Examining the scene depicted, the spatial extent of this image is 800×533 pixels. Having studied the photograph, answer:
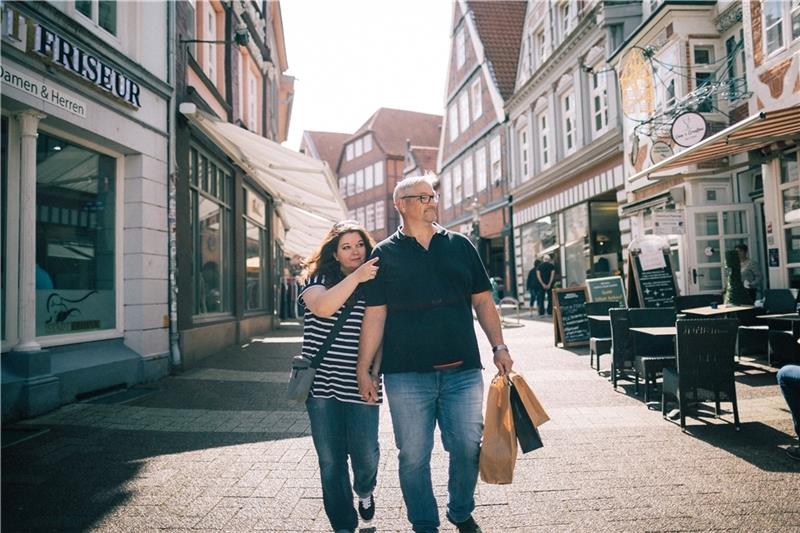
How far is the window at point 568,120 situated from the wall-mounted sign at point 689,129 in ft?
25.5

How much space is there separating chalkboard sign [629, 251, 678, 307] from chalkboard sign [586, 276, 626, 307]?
667 millimetres

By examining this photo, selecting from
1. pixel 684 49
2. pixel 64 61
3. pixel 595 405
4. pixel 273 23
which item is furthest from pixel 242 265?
pixel 273 23

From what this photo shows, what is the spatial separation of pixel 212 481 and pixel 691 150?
7.76m

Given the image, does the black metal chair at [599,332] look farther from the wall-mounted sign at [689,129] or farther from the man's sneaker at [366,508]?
the man's sneaker at [366,508]

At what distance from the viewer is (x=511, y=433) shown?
296 centimetres

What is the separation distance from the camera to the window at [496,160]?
82.9 feet

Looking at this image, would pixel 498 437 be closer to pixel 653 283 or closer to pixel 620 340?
pixel 620 340

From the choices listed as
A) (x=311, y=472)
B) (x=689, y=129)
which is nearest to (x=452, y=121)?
(x=689, y=129)

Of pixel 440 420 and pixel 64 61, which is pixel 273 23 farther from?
pixel 440 420

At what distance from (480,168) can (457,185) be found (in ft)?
13.4

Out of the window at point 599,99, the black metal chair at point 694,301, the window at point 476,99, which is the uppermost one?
the window at point 476,99

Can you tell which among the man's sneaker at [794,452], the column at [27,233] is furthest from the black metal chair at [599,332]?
the column at [27,233]

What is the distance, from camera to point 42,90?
20.0ft

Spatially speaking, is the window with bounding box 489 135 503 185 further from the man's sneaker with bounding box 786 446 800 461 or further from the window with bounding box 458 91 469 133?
the man's sneaker with bounding box 786 446 800 461
